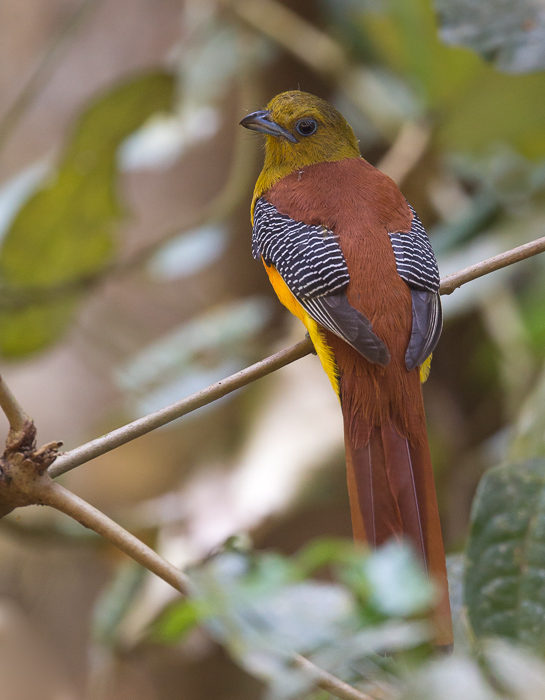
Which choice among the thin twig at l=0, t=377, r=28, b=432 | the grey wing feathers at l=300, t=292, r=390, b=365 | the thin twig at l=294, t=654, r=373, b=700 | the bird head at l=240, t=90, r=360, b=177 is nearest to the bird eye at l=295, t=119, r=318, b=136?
the bird head at l=240, t=90, r=360, b=177

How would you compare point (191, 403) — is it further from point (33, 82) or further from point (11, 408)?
point (33, 82)

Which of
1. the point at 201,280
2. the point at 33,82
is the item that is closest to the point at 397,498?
the point at 33,82

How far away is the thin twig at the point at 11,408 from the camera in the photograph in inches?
42.5

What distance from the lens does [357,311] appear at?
1.58 metres

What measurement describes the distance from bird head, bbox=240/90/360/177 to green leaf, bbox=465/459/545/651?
1.01m

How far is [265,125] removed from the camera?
212 centimetres

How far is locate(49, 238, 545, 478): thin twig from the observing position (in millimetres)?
1178

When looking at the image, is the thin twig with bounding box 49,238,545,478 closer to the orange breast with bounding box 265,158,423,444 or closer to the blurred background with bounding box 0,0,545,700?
the orange breast with bounding box 265,158,423,444

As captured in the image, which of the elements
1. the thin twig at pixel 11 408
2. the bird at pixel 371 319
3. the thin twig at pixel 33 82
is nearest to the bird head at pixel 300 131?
the bird at pixel 371 319

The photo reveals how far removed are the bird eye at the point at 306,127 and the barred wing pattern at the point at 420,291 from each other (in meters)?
0.59

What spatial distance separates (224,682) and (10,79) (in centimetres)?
274

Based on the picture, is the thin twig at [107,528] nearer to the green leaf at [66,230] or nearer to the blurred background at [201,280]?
the blurred background at [201,280]

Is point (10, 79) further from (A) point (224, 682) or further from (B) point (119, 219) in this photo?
(A) point (224, 682)

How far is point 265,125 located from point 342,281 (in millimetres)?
691
